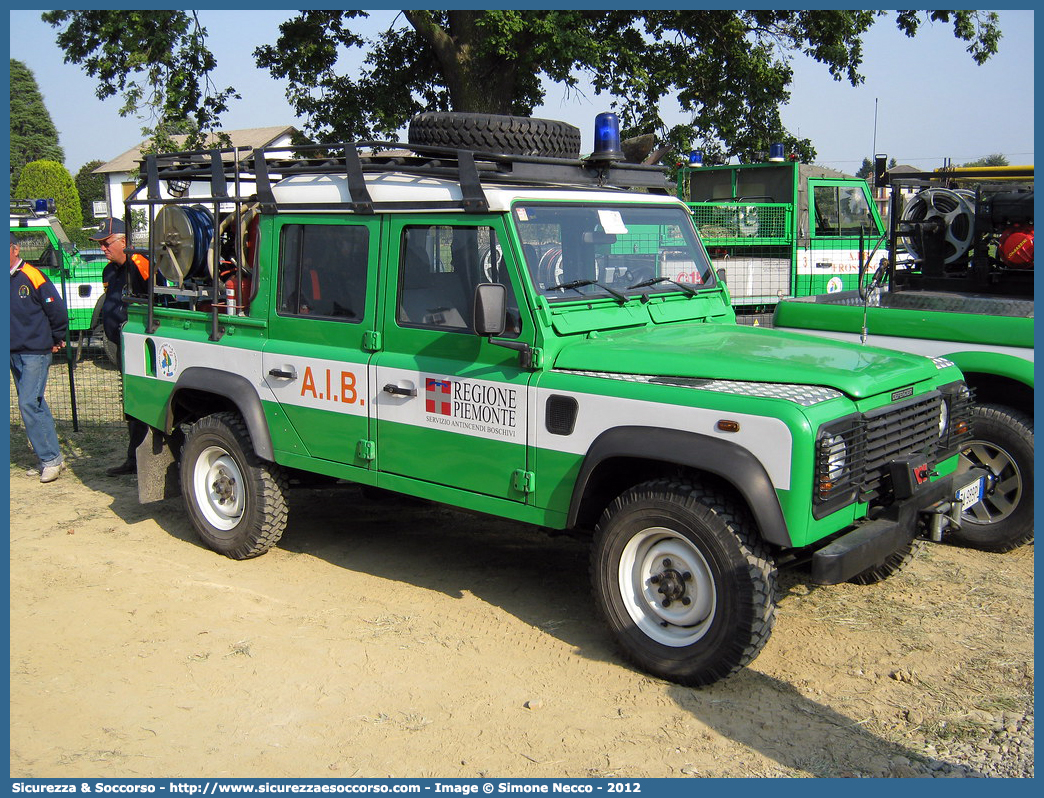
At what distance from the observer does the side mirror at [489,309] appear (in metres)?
4.44

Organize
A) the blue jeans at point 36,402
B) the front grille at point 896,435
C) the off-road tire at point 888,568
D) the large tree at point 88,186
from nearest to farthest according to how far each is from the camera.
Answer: the front grille at point 896,435, the off-road tire at point 888,568, the blue jeans at point 36,402, the large tree at point 88,186

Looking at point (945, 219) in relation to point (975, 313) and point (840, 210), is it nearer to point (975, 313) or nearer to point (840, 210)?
point (975, 313)

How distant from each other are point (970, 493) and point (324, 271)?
3.75m

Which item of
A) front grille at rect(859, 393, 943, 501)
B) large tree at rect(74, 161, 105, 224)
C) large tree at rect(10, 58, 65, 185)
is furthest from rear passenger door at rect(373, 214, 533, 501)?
large tree at rect(10, 58, 65, 185)

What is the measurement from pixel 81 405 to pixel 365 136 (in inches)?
254

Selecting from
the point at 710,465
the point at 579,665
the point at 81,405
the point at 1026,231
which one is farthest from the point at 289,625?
the point at 81,405

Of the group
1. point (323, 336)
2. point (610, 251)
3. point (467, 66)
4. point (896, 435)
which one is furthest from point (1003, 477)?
point (467, 66)

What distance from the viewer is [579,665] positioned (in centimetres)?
459

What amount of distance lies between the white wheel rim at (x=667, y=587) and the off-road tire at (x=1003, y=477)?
95.9 inches

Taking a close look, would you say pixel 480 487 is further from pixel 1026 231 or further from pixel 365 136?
pixel 365 136

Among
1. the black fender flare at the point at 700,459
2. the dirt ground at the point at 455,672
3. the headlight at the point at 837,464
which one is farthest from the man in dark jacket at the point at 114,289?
the headlight at the point at 837,464

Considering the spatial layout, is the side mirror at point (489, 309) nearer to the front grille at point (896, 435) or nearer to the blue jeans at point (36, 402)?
the front grille at point (896, 435)

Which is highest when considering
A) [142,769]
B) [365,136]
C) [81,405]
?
[365,136]

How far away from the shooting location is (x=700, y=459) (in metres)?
4.04
